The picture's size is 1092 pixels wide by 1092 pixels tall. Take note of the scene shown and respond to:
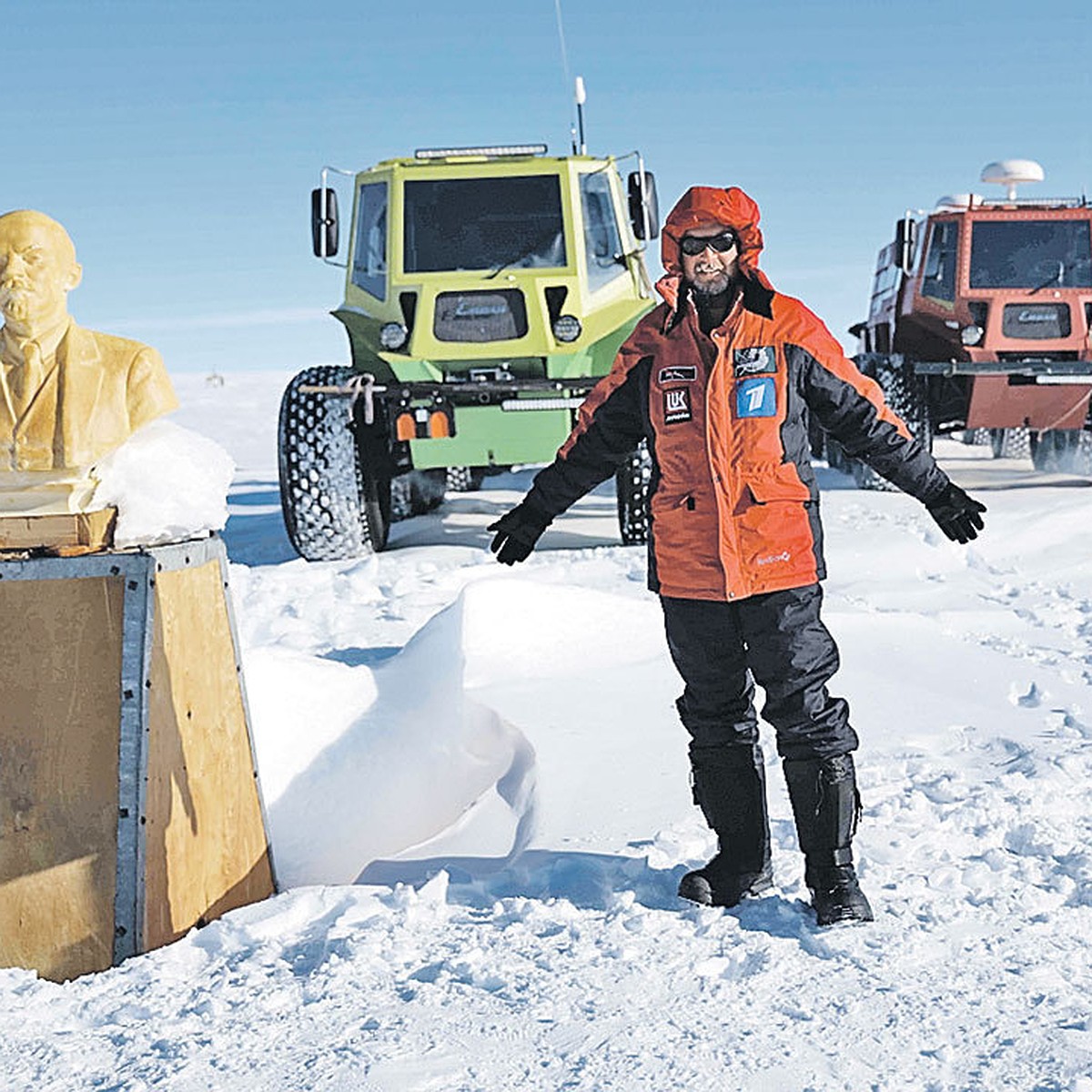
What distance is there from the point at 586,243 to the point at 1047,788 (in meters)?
4.98

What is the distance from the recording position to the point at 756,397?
2451mm

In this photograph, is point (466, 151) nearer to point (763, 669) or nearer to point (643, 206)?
point (643, 206)

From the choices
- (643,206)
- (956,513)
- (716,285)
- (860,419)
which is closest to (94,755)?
(716,285)

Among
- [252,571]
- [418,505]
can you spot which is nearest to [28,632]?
[252,571]

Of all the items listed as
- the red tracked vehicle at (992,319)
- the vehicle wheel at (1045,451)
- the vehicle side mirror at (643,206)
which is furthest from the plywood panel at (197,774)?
the vehicle wheel at (1045,451)

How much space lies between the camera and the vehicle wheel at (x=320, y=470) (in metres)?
7.18

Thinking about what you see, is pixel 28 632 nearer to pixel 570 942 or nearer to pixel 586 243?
pixel 570 942

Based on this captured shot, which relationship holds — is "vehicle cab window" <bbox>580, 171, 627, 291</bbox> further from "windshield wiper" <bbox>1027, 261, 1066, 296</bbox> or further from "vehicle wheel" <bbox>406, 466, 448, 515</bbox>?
"windshield wiper" <bbox>1027, 261, 1066, 296</bbox>

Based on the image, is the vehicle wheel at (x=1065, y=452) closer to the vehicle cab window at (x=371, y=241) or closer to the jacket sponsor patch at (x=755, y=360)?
the vehicle cab window at (x=371, y=241)

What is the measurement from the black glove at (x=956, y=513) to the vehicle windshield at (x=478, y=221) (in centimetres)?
508

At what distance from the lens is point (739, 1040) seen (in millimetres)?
2031

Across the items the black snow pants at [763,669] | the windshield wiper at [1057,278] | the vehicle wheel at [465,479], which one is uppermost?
the windshield wiper at [1057,278]

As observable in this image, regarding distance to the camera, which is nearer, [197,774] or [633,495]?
[197,774]

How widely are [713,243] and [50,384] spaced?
129 cm
